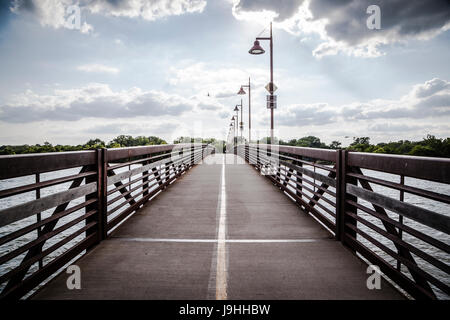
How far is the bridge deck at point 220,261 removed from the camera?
321 centimetres

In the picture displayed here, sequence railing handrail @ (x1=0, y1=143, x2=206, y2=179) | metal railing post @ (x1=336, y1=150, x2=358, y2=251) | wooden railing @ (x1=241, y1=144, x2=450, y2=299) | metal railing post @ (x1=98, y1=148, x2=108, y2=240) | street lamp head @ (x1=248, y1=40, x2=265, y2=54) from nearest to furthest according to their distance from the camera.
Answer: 1. wooden railing @ (x1=241, y1=144, x2=450, y2=299)
2. railing handrail @ (x1=0, y1=143, x2=206, y2=179)
3. metal railing post @ (x1=336, y1=150, x2=358, y2=251)
4. metal railing post @ (x1=98, y1=148, x2=108, y2=240)
5. street lamp head @ (x1=248, y1=40, x2=265, y2=54)

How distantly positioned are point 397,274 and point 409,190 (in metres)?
0.94

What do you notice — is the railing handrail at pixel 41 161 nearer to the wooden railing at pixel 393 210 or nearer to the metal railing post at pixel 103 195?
the metal railing post at pixel 103 195

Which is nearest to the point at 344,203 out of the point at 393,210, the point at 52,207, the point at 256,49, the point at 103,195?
the point at 393,210

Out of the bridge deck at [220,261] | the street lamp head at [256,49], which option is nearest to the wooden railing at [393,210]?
the bridge deck at [220,261]

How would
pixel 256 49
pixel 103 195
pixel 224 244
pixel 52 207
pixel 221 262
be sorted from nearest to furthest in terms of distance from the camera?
1. pixel 52 207
2. pixel 221 262
3. pixel 224 244
4. pixel 103 195
5. pixel 256 49

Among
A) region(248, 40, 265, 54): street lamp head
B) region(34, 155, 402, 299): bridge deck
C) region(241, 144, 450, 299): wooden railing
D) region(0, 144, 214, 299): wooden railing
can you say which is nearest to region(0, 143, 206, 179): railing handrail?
region(0, 144, 214, 299): wooden railing

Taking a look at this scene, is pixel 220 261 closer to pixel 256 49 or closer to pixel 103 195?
pixel 103 195

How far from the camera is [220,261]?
4004 millimetres

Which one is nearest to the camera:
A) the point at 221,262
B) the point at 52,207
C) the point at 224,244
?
the point at 52,207

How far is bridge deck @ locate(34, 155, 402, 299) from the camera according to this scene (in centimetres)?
321

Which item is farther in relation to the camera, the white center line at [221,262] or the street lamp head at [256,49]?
the street lamp head at [256,49]

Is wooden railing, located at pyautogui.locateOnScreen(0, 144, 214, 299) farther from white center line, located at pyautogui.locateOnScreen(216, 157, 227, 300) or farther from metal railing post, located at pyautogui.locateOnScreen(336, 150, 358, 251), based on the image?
metal railing post, located at pyautogui.locateOnScreen(336, 150, 358, 251)
